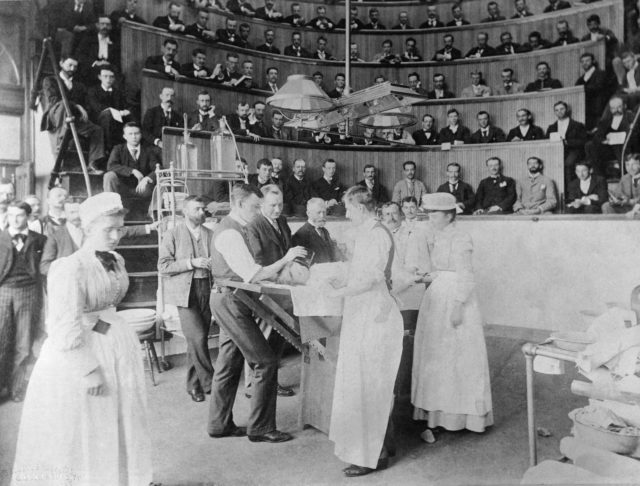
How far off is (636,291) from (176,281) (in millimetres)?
2231

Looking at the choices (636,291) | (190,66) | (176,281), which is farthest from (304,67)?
(636,291)

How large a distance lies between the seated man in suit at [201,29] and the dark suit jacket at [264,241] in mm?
1906

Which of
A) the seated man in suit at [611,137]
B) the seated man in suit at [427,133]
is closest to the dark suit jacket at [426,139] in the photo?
the seated man in suit at [427,133]

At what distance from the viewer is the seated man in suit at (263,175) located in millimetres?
3391

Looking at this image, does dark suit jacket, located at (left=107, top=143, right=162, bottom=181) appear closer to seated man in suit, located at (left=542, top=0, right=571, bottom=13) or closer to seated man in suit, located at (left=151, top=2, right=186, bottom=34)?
seated man in suit, located at (left=151, top=2, right=186, bottom=34)

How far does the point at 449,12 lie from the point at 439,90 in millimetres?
1190

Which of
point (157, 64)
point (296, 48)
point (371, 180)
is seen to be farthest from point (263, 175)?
point (157, 64)

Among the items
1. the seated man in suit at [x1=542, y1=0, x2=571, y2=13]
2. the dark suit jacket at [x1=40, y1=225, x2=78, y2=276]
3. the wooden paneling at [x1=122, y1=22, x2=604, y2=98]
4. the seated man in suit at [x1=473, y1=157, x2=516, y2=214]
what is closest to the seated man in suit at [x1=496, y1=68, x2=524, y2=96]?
the wooden paneling at [x1=122, y1=22, x2=604, y2=98]

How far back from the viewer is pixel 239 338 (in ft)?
7.26

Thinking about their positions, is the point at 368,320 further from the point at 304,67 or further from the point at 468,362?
the point at 304,67

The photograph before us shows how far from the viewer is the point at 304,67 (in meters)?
3.73

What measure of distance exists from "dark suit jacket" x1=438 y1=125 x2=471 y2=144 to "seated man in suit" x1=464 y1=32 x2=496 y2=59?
4.16 feet

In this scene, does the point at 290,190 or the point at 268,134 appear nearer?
the point at 290,190

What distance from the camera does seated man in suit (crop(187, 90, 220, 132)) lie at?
11.9 feet
